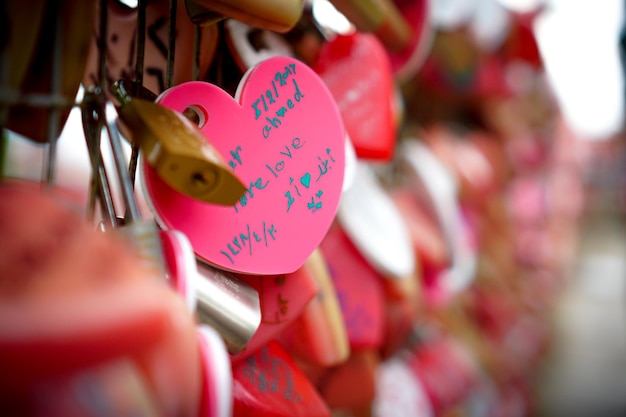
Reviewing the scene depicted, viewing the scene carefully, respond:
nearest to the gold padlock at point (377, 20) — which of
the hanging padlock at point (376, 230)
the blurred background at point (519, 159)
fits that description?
the blurred background at point (519, 159)

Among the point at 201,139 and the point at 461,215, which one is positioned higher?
the point at 201,139

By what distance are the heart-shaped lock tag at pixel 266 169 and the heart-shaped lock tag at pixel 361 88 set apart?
9 centimetres

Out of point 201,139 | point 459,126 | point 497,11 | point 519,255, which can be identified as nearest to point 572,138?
point 519,255

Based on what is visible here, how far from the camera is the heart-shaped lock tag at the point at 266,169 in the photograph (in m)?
0.33

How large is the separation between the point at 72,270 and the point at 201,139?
10 centimetres

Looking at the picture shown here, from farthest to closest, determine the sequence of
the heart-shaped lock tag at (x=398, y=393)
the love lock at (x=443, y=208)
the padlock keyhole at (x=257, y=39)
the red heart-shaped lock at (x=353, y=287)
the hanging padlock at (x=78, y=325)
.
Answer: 1. the love lock at (x=443, y=208)
2. the heart-shaped lock tag at (x=398, y=393)
3. the red heart-shaped lock at (x=353, y=287)
4. the padlock keyhole at (x=257, y=39)
5. the hanging padlock at (x=78, y=325)

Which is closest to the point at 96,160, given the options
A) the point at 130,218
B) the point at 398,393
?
the point at 130,218

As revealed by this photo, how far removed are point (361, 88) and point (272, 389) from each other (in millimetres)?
245

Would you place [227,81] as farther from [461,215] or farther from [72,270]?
[461,215]

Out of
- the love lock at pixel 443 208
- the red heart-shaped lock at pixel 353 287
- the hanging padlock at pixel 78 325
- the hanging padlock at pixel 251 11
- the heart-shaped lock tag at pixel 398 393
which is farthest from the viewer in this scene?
the love lock at pixel 443 208

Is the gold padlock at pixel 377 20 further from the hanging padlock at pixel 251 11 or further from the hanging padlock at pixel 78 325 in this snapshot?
the hanging padlock at pixel 78 325

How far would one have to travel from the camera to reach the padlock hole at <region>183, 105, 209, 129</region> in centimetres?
34

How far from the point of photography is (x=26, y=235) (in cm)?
21

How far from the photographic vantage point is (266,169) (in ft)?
1.18
